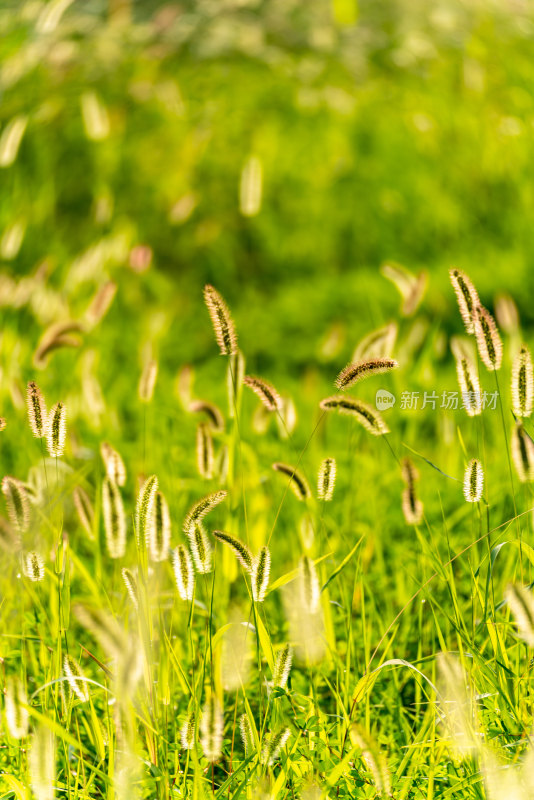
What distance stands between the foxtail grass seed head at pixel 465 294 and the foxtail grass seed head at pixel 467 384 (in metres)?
0.06

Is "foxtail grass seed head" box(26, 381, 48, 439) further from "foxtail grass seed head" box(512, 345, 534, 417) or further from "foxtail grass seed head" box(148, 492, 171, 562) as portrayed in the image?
"foxtail grass seed head" box(512, 345, 534, 417)

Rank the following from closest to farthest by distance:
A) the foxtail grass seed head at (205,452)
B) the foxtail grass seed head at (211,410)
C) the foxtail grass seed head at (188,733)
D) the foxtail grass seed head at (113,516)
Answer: the foxtail grass seed head at (188,733), the foxtail grass seed head at (113,516), the foxtail grass seed head at (205,452), the foxtail grass seed head at (211,410)

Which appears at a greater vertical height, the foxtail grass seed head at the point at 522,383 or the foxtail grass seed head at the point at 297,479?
the foxtail grass seed head at the point at 522,383

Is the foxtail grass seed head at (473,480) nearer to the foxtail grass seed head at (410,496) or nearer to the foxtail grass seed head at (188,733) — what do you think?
the foxtail grass seed head at (410,496)

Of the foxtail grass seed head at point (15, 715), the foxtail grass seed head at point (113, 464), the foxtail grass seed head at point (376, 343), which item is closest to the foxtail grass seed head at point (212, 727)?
the foxtail grass seed head at point (15, 715)

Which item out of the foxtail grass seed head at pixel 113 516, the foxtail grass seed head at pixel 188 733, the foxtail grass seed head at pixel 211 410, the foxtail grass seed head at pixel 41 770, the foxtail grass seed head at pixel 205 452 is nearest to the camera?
the foxtail grass seed head at pixel 41 770

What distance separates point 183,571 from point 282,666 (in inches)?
6.0

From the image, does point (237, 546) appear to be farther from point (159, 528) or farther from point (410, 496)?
point (410, 496)

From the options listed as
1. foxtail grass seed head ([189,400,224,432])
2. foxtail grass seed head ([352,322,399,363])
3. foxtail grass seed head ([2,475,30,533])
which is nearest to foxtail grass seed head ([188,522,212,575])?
foxtail grass seed head ([2,475,30,533])

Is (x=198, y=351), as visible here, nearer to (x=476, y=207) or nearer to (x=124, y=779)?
(x=476, y=207)

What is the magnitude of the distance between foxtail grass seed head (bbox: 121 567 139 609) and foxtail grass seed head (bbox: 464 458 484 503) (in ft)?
1.33

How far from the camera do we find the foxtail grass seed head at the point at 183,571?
93cm

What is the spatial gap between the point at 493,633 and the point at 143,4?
200 inches

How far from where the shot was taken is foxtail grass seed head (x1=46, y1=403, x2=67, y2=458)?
3.13ft
